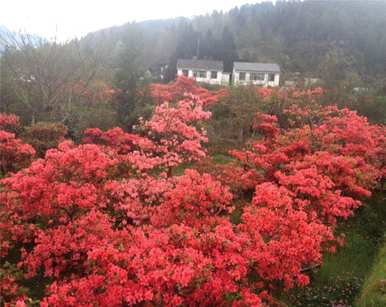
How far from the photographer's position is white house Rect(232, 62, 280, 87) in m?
52.8

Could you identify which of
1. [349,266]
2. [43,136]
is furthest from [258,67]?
[349,266]

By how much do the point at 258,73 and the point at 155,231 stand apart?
49309 millimetres

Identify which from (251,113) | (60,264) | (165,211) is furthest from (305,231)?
(251,113)

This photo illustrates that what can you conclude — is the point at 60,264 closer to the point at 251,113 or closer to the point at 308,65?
the point at 251,113

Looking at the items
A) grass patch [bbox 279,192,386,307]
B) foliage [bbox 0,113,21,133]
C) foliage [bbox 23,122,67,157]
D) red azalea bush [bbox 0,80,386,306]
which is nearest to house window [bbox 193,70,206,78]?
foliage [bbox 0,113,21,133]

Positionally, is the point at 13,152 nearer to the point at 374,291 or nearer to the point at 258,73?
the point at 374,291

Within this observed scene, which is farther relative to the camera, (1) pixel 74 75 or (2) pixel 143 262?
(1) pixel 74 75

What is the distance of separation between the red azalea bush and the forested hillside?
46.0m

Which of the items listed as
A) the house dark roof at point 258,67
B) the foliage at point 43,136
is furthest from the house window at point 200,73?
the foliage at point 43,136

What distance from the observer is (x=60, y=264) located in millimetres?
8453

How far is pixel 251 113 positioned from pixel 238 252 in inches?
635

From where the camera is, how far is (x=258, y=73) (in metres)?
53.7

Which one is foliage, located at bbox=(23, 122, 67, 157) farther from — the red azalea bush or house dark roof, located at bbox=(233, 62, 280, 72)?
house dark roof, located at bbox=(233, 62, 280, 72)

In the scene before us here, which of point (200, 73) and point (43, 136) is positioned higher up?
point (200, 73)
